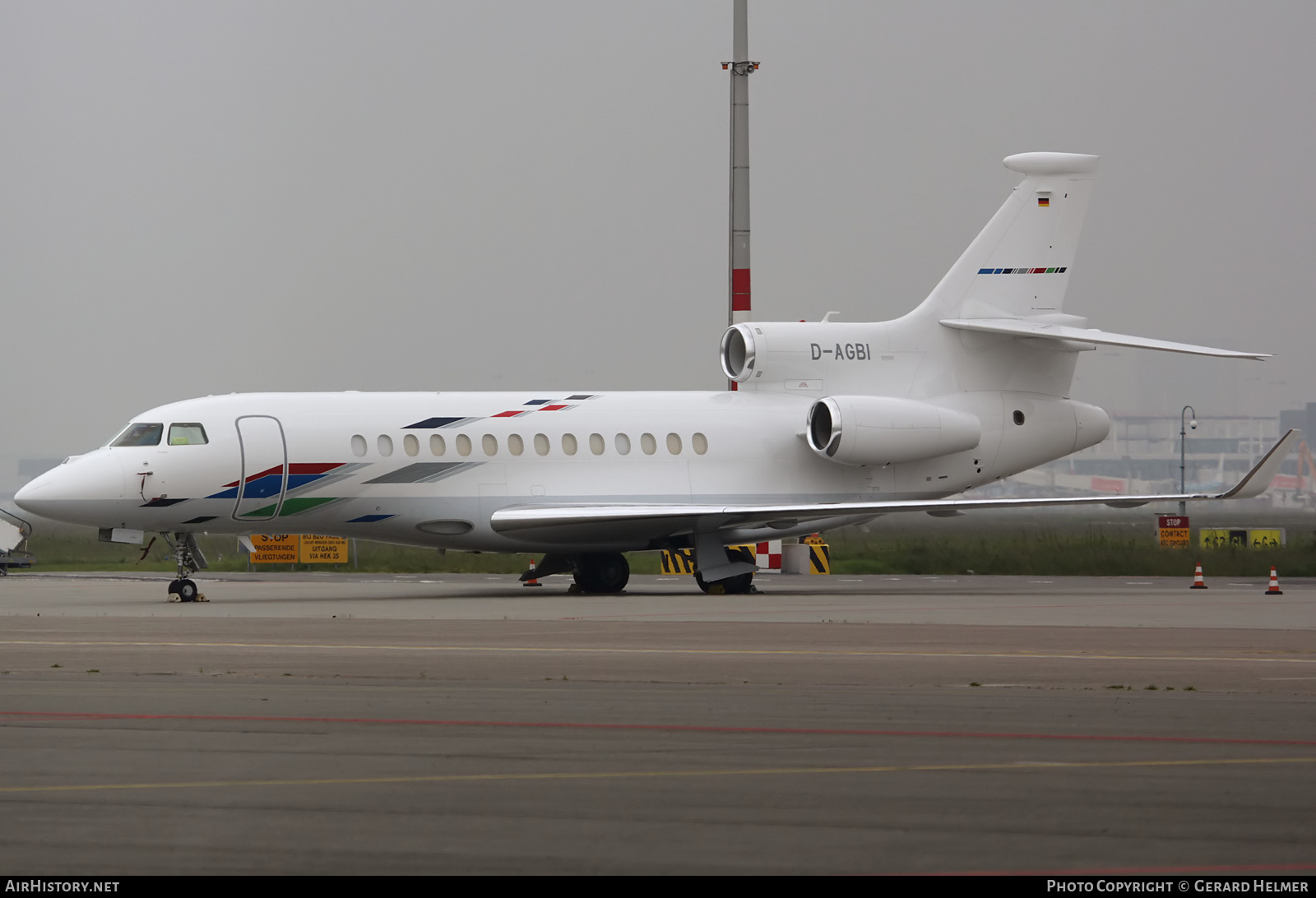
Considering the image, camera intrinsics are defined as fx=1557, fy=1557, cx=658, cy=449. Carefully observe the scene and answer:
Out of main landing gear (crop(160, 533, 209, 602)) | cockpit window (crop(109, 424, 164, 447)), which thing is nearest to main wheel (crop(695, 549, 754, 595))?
main landing gear (crop(160, 533, 209, 602))

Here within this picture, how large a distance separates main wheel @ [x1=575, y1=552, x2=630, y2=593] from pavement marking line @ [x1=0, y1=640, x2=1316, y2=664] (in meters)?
13.0

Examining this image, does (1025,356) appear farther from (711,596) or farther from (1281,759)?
(1281,759)

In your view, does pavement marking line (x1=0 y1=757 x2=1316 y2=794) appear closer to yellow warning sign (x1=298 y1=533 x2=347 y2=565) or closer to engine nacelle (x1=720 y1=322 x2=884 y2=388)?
engine nacelle (x1=720 y1=322 x2=884 y2=388)

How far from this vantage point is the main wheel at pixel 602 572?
28.7 meters

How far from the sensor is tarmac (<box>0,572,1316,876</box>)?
5.90 metres

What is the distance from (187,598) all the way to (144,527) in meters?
1.52

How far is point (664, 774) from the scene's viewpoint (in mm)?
7605

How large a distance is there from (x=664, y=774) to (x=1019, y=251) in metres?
24.9

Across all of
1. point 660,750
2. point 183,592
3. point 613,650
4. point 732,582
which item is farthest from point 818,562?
point 660,750

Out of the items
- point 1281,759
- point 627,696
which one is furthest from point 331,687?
point 1281,759

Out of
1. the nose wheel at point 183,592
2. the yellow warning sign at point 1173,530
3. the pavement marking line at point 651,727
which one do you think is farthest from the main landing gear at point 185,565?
the yellow warning sign at point 1173,530

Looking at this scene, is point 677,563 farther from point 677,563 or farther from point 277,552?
point 277,552

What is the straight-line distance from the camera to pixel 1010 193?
101 feet

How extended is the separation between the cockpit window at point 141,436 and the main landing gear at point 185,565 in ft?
5.21
